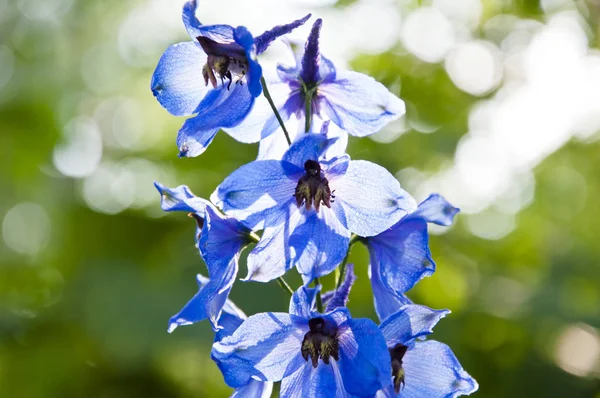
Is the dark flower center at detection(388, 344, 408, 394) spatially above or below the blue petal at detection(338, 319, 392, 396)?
below

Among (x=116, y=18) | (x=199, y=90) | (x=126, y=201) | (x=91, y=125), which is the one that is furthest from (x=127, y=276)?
(x=199, y=90)

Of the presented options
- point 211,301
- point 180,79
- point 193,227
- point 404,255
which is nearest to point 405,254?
point 404,255

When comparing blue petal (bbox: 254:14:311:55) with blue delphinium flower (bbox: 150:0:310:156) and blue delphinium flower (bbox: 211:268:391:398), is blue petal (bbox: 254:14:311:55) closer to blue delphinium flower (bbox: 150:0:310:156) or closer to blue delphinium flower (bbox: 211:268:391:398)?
blue delphinium flower (bbox: 150:0:310:156)

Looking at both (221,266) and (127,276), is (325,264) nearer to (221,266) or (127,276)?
(221,266)

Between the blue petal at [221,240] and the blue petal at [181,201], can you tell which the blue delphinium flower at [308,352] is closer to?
the blue petal at [221,240]

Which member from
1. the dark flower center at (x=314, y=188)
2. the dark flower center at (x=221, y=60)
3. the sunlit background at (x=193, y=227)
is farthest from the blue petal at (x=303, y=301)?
the sunlit background at (x=193, y=227)

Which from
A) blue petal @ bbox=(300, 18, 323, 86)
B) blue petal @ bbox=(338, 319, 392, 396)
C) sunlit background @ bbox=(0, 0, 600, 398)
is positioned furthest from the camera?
sunlit background @ bbox=(0, 0, 600, 398)

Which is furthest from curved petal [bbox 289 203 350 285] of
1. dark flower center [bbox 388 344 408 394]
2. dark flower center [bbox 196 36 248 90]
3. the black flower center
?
dark flower center [bbox 196 36 248 90]
